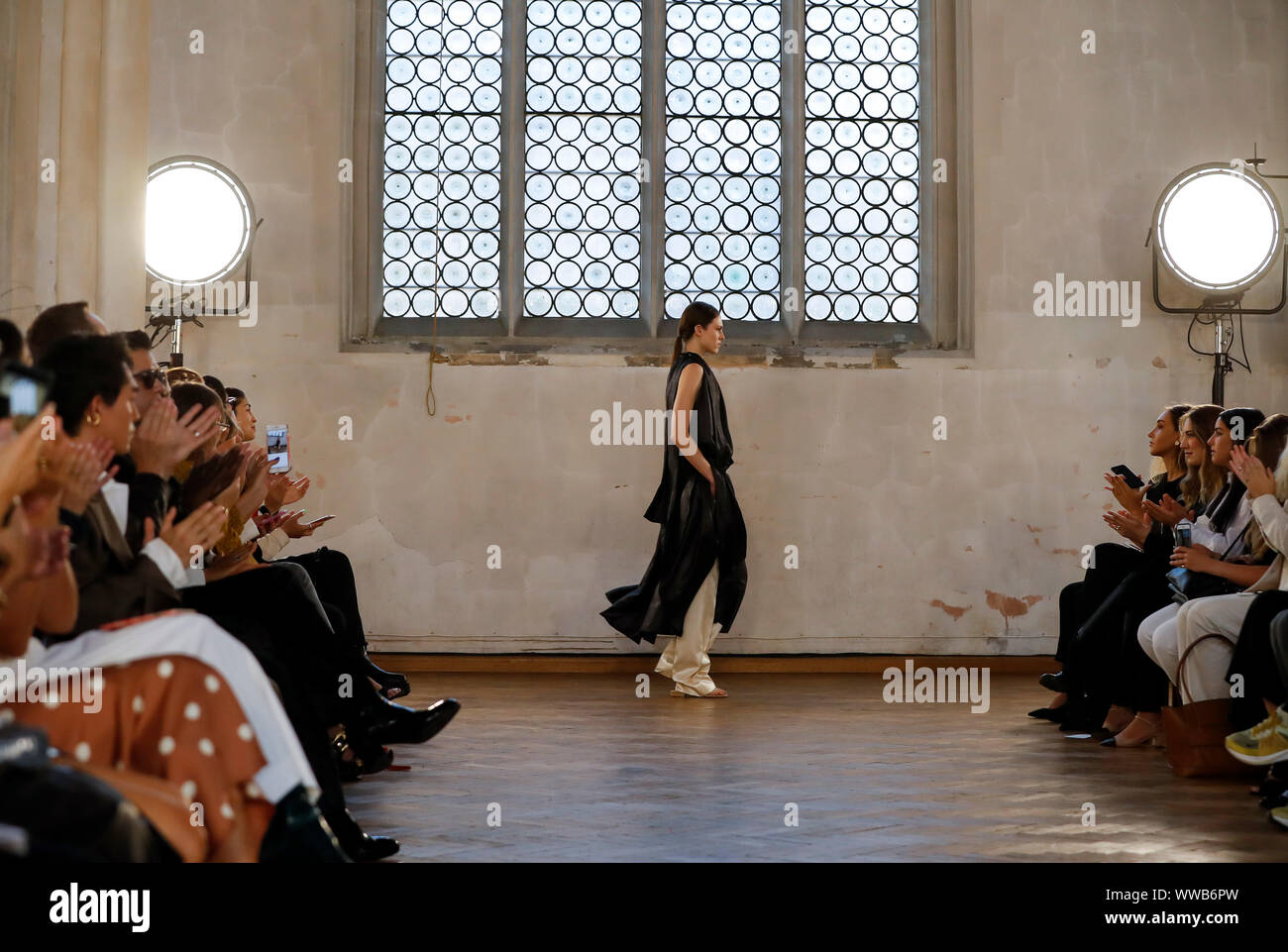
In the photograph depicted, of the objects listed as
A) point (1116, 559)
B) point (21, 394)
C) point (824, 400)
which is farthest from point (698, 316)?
point (21, 394)

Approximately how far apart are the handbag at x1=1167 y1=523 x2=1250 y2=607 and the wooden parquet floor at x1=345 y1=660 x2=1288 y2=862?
0.58 metres

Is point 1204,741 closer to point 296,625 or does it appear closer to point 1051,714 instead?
point 1051,714

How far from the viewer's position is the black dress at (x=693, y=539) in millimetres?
6539

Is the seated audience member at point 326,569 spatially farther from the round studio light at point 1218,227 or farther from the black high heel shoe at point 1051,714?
the round studio light at point 1218,227

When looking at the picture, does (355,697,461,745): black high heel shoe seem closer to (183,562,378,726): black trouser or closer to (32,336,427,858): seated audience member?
(183,562,378,726): black trouser

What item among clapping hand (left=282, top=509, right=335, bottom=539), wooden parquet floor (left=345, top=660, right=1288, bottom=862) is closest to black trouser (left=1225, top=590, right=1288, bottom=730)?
wooden parquet floor (left=345, top=660, right=1288, bottom=862)

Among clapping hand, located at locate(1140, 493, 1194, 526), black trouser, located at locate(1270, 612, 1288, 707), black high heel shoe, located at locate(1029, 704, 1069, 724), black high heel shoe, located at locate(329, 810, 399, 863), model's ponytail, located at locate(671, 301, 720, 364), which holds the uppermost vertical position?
model's ponytail, located at locate(671, 301, 720, 364)

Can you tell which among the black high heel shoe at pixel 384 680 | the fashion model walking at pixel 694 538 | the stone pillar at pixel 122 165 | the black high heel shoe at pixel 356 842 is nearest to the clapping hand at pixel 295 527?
the black high heel shoe at pixel 384 680

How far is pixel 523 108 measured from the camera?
25.7ft

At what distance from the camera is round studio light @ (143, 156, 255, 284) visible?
23.1 ft

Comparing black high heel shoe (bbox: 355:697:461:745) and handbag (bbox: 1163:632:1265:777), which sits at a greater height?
black high heel shoe (bbox: 355:697:461:745)
